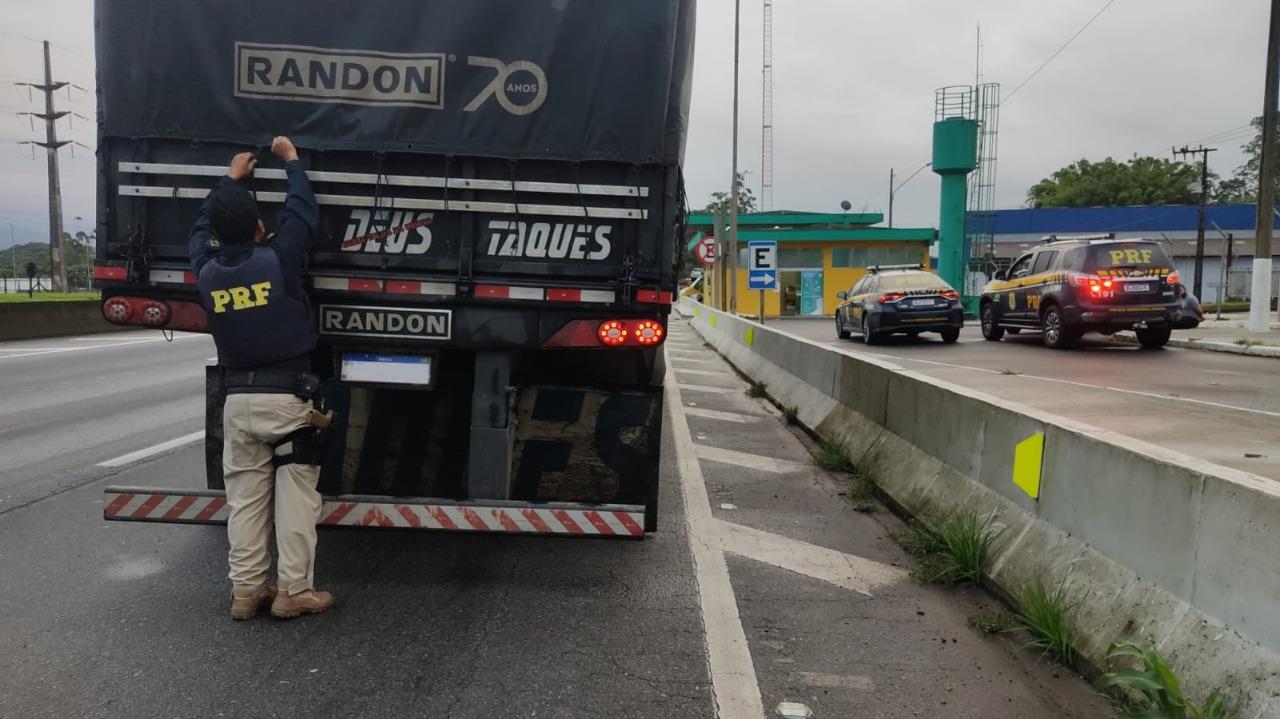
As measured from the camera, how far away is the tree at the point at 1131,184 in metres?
77.4

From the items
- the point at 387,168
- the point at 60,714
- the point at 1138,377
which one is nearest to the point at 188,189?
the point at 387,168

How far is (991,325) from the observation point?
66.7 feet

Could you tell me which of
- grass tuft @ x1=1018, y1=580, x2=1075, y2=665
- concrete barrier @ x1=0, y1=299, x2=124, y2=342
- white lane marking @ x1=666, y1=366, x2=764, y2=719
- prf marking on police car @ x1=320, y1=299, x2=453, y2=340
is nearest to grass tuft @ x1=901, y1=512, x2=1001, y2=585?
grass tuft @ x1=1018, y1=580, x2=1075, y2=665

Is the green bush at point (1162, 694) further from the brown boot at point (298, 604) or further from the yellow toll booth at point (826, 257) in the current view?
the yellow toll booth at point (826, 257)

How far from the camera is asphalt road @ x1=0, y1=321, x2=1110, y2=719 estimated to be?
343cm

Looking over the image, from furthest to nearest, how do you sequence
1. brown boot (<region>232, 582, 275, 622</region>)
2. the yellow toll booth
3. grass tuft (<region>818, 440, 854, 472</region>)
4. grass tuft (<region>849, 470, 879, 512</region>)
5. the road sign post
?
the yellow toll booth, the road sign post, grass tuft (<region>818, 440, 854, 472</region>), grass tuft (<region>849, 470, 879, 512</region>), brown boot (<region>232, 582, 275, 622</region>)

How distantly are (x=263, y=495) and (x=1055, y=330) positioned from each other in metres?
16.0

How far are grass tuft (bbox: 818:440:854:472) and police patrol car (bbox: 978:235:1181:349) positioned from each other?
388 inches

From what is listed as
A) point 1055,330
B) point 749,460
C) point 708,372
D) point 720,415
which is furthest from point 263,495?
point 1055,330

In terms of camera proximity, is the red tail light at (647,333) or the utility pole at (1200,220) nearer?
the red tail light at (647,333)

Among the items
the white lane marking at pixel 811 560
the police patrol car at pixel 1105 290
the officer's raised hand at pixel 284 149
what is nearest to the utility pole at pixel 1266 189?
the police patrol car at pixel 1105 290

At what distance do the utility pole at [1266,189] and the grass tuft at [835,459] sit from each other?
16018mm

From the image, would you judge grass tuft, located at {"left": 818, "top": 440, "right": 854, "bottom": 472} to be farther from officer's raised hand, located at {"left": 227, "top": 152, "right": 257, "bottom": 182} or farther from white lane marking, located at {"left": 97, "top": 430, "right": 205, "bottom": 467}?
white lane marking, located at {"left": 97, "top": 430, "right": 205, "bottom": 467}

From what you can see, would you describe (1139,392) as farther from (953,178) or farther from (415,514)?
(953,178)
